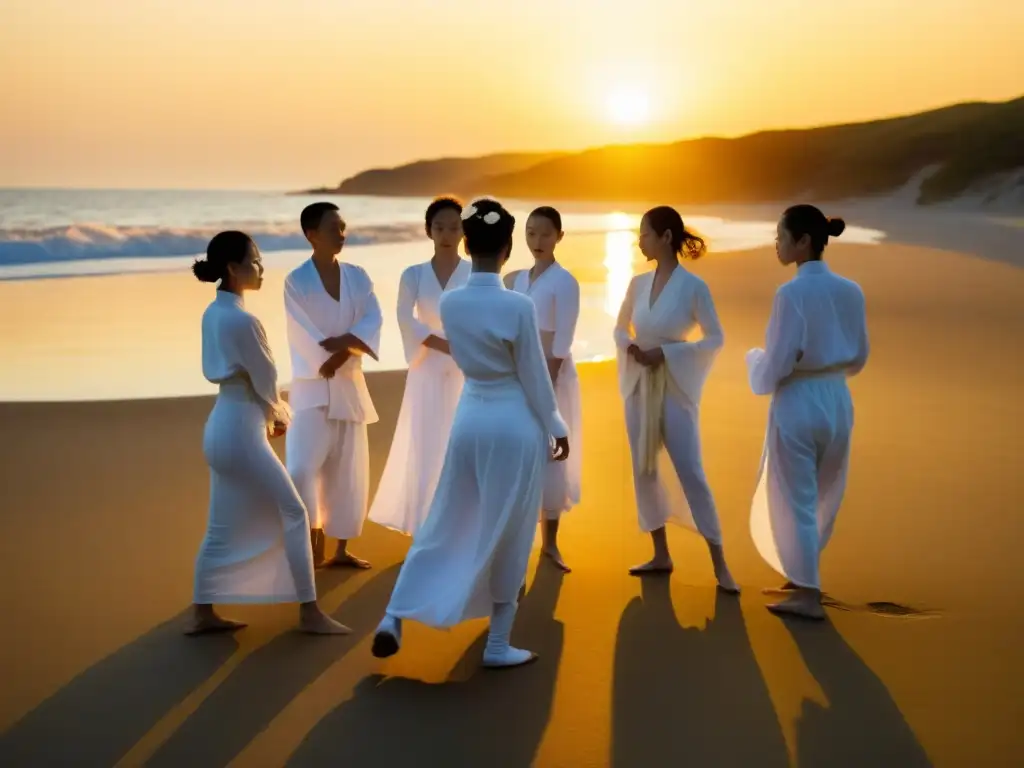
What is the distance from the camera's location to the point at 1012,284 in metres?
17.4

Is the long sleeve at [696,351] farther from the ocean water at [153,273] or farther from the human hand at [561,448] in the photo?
the ocean water at [153,273]

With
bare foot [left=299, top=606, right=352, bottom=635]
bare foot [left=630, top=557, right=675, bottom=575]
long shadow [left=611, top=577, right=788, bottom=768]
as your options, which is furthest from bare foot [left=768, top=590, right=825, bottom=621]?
bare foot [left=299, top=606, right=352, bottom=635]

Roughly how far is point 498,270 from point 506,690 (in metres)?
1.63

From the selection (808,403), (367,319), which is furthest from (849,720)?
(367,319)

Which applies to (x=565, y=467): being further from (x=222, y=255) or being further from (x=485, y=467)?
(x=222, y=255)

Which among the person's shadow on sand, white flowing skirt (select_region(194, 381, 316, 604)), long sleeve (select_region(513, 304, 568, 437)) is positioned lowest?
the person's shadow on sand

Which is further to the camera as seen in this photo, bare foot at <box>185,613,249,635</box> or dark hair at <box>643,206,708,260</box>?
dark hair at <box>643,206,708,260</box>

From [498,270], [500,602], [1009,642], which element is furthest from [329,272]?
[1009,642]

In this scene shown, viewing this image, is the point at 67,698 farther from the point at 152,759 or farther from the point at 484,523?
the point at 484,523

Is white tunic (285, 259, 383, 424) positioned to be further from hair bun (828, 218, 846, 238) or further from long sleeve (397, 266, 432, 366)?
hair bun (828, 218, 846, 238)

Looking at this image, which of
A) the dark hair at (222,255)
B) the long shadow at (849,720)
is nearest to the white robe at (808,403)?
the long shadow at (849,720)

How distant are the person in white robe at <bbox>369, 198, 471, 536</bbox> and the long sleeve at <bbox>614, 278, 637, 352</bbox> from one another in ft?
2.78

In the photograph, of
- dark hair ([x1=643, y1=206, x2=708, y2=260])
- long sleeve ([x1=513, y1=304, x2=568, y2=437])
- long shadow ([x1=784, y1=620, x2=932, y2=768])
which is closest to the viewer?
long shadow ([x1=784, y1=620, x2=932, y2=768])

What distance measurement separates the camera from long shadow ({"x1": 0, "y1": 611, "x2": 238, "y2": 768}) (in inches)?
146
